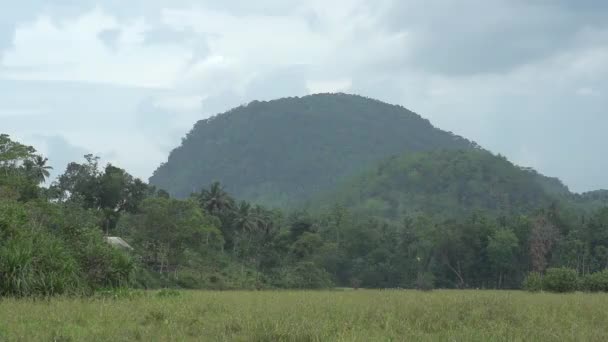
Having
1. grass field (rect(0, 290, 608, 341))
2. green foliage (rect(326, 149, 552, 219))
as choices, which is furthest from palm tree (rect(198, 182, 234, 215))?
grass field (rect(0, 290, 608, 341))

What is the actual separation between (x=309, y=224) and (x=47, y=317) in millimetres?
69033

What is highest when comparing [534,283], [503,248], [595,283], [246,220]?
[246,220]

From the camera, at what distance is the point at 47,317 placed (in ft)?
37.4

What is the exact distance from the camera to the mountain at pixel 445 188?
13725cm

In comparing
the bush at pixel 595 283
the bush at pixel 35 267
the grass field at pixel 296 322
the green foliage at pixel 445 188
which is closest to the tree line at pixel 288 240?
the bush at pixel 35 267

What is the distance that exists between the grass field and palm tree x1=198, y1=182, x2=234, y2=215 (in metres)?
66.3

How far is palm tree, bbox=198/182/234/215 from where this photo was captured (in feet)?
266

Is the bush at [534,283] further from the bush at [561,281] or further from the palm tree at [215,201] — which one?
the palm tree at [215,201]

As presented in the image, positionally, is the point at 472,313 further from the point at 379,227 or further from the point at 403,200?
the point at 403,200

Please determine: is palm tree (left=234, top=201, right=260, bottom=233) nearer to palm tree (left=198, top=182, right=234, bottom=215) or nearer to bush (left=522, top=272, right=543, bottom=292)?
palm tree (left=198, top=182, right=234, bottom=215)

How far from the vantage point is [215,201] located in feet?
266

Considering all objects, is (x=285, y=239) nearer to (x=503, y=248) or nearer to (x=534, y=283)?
(x=503, y=248)

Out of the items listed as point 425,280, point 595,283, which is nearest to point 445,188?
point 425,280

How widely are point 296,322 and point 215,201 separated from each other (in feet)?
232
